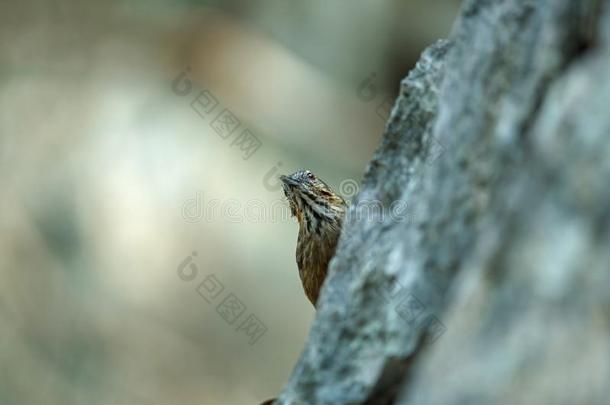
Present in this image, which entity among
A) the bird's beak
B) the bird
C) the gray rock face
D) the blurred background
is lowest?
the gray rock face

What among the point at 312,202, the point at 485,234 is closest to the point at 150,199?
the point at 312,202

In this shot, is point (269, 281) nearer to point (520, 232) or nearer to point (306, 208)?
point (306, 208)

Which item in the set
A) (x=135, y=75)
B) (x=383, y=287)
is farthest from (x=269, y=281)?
(x=383, y=287)

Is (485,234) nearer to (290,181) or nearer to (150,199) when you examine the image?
(290,181)

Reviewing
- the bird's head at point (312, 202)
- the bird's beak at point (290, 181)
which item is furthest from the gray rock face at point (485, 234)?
the bird's beak at point (290, 181)

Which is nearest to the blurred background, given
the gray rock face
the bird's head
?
the bird's head

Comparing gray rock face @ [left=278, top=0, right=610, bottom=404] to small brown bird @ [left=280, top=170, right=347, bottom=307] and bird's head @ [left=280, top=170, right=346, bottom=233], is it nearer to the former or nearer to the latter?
small brown bird @ [left=280, top=170, right=347, bottom=307]
